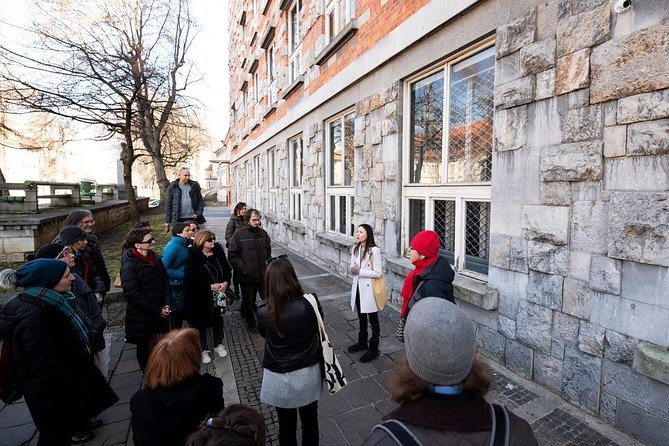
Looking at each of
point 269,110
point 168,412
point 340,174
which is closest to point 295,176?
point 269,110

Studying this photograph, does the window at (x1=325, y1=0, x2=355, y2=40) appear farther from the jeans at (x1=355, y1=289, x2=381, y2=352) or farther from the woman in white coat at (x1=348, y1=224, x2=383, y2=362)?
the jeans at (x1=355, y1=289, x2=381, y2=352)

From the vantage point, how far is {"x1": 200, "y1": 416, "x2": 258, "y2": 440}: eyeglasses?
1374 millimetres

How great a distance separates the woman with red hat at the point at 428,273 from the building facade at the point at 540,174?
2.65 feet

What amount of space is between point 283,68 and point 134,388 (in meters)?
10.5

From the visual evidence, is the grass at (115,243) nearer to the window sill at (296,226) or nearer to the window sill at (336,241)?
the window sill at (296,226)

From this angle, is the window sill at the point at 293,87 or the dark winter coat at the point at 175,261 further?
the window sill at the point at 293,87

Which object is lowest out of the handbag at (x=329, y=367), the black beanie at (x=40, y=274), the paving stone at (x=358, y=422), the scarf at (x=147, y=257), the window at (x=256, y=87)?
the paving stone at (x=358, y=422)

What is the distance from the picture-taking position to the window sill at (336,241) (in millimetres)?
7190

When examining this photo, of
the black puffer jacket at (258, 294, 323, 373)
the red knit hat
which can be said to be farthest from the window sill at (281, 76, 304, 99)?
the black puffer jacket at (258, 294, 323, 373)

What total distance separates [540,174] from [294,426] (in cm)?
295

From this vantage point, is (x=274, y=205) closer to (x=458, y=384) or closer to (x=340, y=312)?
(x=340, y=312)

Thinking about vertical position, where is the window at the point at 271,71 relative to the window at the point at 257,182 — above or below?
above

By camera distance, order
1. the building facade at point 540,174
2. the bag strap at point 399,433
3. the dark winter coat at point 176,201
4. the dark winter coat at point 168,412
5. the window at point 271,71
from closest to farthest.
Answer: the bag strap at point 399,433 < the dark winter coat at point 168,412 < the building facade at point 540,174 < the dark winter coat at point 176,201 < the window at point 271,71

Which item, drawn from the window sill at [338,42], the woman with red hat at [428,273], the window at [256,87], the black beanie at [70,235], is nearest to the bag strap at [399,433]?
the woman with red hat at [428,273]
